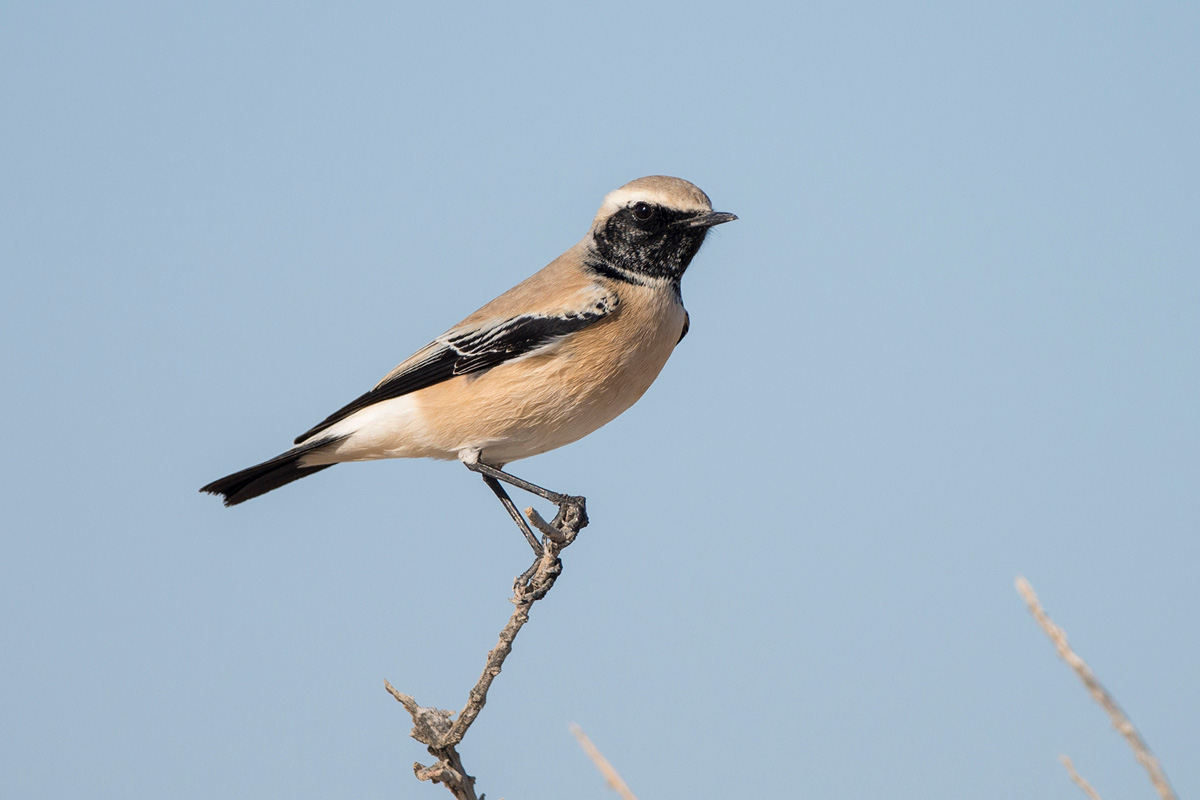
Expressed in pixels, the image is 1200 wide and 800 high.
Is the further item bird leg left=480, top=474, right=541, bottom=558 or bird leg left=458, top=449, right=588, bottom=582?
bird leg left=480, top=474, right=541, bottom=558

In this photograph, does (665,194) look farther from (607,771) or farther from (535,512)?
(607,771)

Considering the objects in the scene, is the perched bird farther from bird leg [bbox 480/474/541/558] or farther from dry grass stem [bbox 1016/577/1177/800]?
dry grass stem [bbox 1016/577/1177/800]

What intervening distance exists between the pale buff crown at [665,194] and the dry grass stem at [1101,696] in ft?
13.7

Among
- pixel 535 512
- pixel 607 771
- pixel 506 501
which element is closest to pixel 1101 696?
pixel 607 771

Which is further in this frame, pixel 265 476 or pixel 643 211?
pixel 265 476

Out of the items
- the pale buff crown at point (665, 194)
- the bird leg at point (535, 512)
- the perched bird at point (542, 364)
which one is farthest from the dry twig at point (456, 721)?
the pale buff crown at point (665, 194)

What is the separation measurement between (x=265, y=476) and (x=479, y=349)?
1507 mm

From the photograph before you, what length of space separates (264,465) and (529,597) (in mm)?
1958

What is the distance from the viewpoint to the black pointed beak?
18.9 ft

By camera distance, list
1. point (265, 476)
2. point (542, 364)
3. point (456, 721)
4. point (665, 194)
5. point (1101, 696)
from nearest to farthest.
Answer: point (1101, 696), point (456, 721), point (542, 364), point (665, 194), point (265, 476)

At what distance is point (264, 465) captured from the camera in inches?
239

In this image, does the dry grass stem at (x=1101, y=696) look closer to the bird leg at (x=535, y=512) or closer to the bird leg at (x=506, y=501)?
the bird leg at (x=535, y=512)

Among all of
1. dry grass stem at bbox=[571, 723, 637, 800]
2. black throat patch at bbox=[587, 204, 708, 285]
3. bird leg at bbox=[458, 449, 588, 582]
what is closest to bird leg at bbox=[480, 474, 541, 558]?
bird leg at bbox=[458, 449, 588, 582]

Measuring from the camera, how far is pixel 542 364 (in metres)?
5.55
